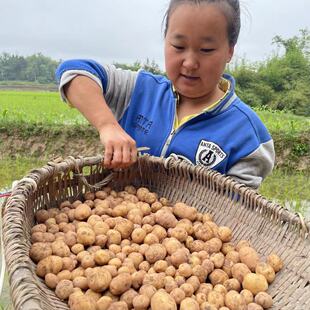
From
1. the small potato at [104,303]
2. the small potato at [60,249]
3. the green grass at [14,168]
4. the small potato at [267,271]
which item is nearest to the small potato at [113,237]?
the small potato at [60,249]

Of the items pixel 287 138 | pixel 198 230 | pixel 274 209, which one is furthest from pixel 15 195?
pixel 287 138

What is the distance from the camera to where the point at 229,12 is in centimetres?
116

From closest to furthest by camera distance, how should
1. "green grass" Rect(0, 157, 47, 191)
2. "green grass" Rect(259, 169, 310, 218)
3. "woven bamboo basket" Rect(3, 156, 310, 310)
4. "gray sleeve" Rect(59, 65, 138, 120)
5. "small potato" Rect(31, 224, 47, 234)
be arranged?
"woven bamboo basket" Rect(3, 156, 310, 310) < "small potato" Rect(31, 224, 47, 234) < "gray sleeve" Rect(59, 65, 138, 120) < "green grass" Rect(259, 169, 310, 218) < "green grass" Rect(0, 157, 47, 191)

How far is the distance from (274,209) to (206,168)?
0.77 feet

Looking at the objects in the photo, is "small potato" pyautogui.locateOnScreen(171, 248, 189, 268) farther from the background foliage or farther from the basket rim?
the background foliage

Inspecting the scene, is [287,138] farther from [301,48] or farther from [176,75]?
[301,48]

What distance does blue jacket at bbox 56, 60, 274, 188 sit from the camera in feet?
4.24

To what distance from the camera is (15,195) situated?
3.07ft

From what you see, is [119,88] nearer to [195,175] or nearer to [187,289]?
[195,175]

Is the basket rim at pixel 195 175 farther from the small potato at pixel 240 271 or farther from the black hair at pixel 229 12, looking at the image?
the black hair at pixel 229 12

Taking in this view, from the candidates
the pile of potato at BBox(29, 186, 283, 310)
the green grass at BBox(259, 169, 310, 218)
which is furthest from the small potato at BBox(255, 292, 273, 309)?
the green grass at BBox(259, 169, 310, 218)

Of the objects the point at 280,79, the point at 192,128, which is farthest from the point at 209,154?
the point at 280,79

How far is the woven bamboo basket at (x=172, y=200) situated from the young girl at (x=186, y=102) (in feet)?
0.32

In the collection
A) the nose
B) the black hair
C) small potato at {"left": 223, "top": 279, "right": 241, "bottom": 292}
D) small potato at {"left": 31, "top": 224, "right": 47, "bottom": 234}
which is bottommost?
small potato at {"left": 223, "top": 279, "right": 241, "bottom": 292}
